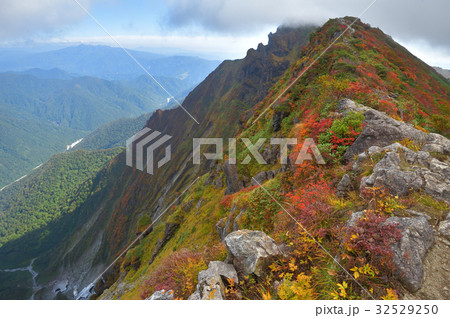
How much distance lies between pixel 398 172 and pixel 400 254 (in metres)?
2.88

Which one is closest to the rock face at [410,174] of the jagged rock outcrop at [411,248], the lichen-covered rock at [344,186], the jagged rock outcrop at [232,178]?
the lichen-covered rock at [344,186]

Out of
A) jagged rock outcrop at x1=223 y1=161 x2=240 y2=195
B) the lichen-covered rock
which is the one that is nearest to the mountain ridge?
the lichen-covered rock

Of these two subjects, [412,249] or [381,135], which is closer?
[412,249]

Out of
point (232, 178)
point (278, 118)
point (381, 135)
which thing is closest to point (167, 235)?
point (232, 178)

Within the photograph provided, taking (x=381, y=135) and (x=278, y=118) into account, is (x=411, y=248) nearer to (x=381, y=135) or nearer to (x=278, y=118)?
(x=381, y=135)

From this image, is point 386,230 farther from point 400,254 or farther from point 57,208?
point 57,208

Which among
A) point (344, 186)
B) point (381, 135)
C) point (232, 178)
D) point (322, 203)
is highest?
point (381, 135)

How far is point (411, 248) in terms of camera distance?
4449mm

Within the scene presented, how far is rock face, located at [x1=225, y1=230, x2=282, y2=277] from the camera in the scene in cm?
555

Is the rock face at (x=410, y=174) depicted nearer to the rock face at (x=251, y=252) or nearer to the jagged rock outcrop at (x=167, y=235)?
the rock face at (x=251, y=252)

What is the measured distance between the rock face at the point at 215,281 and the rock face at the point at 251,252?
31 centimetres

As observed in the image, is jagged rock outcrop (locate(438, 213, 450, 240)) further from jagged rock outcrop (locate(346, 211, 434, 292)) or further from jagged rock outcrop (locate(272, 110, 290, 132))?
jagged rock outcrop (locate(272, 110, 290, 132))

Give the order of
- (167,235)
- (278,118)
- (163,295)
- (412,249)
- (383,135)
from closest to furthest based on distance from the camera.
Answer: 1. (412,249)
2. (163,295)
3. (383,135)
4. (278,118)
5. (167,235)

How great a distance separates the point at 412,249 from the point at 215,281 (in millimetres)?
4383
